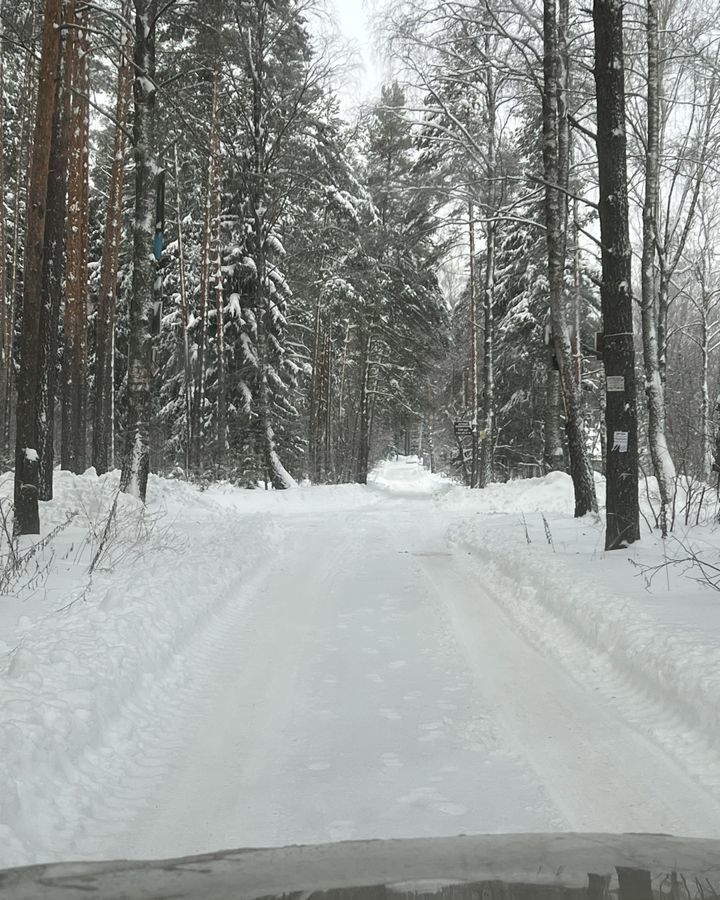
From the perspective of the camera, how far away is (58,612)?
5684mm

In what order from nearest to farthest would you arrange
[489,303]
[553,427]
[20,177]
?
[553,427] < [489,303] < [20,177]

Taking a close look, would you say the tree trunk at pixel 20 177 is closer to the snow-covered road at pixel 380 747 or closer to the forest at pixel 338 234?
the forest at pixel 338 234

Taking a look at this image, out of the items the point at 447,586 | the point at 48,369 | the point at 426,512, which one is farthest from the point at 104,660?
the point at 426,512

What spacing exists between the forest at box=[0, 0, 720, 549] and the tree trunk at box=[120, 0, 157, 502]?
0.04m

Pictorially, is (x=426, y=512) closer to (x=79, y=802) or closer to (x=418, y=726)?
(x=418, y=726)

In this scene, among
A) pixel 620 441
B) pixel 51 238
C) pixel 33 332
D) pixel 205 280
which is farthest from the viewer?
pixel 205 280

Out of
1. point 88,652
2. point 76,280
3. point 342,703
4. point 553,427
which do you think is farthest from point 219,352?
point 342,703

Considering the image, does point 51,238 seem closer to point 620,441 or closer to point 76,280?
point 620,441

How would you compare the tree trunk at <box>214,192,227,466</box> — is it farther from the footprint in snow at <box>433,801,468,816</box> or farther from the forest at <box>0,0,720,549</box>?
the footprint in snow at <box>433,801,468,816</box>

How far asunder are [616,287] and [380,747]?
6882 mm

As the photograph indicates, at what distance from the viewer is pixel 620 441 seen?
8.73 metres

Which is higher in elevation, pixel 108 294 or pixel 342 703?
pixel 108 294

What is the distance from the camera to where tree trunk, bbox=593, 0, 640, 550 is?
877 centimetres

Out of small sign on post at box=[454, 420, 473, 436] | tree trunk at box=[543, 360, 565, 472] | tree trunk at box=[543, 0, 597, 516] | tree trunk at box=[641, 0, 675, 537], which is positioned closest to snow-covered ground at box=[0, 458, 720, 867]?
tree trunk at box=[543, 0, 597, 516]
